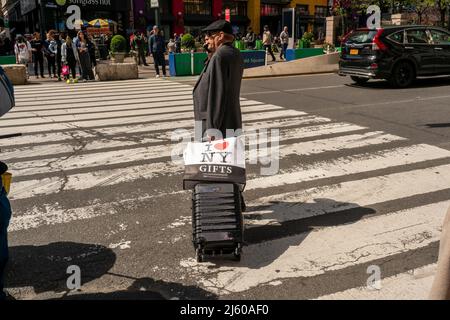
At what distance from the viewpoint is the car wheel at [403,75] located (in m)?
13.4

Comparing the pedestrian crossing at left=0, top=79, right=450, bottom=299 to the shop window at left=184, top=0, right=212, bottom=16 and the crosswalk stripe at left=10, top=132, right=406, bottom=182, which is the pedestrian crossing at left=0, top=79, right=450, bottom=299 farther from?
the shop window at left=184, top=0, right=212, bottom=16

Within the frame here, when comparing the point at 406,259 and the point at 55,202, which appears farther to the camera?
the point at 55,202

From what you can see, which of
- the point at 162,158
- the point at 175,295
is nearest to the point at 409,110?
the point at 162,158

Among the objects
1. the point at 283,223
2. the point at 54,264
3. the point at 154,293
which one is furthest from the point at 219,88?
the point at 54,264

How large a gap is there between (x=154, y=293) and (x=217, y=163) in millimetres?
1238

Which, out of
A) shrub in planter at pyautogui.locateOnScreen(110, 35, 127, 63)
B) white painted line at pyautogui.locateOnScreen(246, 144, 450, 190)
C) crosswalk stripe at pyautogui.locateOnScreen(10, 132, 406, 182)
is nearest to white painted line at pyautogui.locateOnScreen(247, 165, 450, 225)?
white painted line at pyautogui.locateOnScreen(246, 144, 450, 190)

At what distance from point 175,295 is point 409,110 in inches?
333

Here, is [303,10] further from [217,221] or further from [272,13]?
[217,221]

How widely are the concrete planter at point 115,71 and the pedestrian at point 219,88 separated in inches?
569

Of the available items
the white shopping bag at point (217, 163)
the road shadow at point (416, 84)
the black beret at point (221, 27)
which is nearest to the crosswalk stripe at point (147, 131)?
the black beret at point (221, 27)

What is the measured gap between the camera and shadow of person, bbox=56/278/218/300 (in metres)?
3.23

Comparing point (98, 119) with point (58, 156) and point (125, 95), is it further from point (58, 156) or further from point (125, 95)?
point (125, 95)

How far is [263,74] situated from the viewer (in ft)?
60.2

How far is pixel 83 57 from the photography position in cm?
1689
